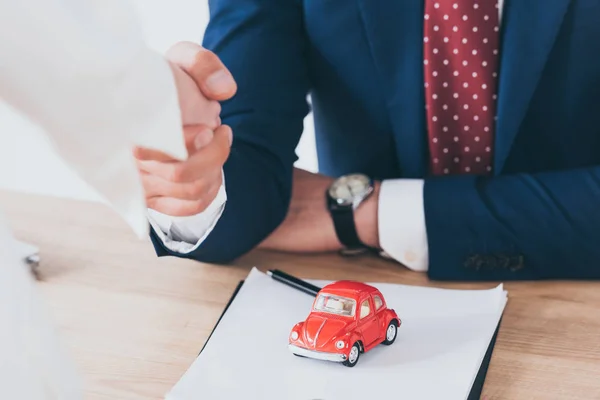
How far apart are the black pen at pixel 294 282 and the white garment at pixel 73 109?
353mm

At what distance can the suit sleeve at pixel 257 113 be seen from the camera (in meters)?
0.97

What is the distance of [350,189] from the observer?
3.42 feet

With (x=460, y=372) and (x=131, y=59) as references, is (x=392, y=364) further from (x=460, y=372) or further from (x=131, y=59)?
(x=131, y=59)

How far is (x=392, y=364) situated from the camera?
0.73 m

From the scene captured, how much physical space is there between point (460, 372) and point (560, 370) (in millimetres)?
109

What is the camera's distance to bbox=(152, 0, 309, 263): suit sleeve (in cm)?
97

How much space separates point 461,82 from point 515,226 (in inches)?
10.0

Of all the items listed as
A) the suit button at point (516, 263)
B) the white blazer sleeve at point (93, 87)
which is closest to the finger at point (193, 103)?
the white blazer sleeve at point (93, 87)

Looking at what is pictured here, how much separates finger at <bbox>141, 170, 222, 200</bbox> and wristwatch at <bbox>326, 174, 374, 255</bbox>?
0.22 m

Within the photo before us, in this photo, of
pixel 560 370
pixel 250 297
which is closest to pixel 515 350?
pixel 560 370

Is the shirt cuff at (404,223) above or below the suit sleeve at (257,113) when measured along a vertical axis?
below

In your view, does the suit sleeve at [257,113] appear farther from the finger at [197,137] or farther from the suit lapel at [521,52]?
the suit lapel at [521,52]

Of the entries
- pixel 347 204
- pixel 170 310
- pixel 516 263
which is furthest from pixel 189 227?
pixel 516 263

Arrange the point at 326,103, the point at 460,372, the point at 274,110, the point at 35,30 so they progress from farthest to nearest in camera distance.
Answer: the point at 326,103 < the point at 274,110 < the point at 460,372 < the point at 35,30
